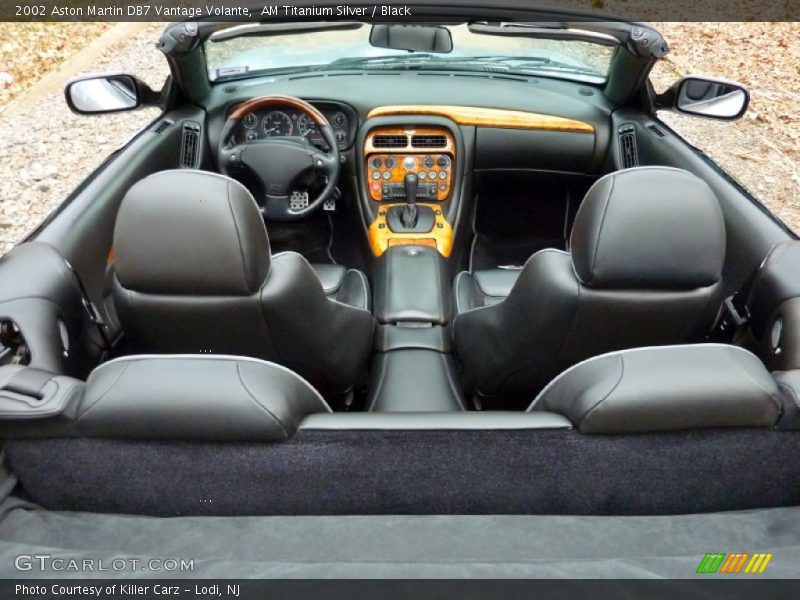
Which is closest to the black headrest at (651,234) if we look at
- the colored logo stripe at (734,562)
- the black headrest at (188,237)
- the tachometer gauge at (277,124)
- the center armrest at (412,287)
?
the colored logo stripe at (734,562)

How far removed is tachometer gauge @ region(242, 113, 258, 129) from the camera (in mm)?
3752

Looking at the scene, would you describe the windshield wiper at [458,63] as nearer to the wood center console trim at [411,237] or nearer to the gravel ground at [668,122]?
the wood center console trim at [411,237]

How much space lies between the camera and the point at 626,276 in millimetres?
1791

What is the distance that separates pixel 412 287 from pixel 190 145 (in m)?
1.39

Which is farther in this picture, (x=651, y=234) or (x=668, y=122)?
(x=668, y=122)

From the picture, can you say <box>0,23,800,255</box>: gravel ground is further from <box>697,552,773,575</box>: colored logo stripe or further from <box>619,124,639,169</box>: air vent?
<box>697,552,773,575</box>: colored logo stripe

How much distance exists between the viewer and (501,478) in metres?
1.46

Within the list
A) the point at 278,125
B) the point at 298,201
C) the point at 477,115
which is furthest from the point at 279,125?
the point at 477,115

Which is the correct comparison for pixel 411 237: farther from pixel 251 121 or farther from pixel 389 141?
pixel 251 121

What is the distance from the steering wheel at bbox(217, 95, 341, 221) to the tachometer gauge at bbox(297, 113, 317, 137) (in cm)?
6

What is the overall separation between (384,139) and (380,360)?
1497 millimetres

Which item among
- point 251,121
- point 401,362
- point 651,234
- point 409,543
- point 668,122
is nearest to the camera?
point 409,543

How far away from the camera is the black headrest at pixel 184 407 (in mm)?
1406

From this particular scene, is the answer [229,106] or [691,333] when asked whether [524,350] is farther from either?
[229,106]
